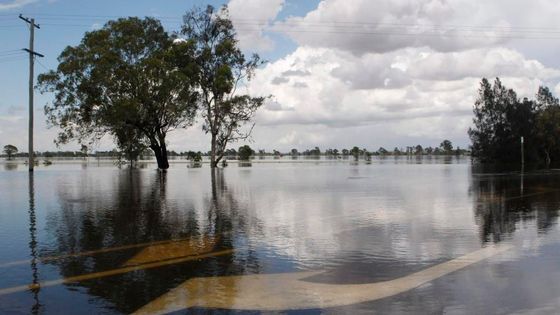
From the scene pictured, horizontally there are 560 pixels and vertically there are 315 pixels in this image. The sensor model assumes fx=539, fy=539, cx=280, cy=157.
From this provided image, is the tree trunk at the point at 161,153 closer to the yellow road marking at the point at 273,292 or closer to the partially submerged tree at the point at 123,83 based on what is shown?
the partially submerged tree at the point at 123,83

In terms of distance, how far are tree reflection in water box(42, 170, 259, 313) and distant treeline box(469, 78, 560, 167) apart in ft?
213

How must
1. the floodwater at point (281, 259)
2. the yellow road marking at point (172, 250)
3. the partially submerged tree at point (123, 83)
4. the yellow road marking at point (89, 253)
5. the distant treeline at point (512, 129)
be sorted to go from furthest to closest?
the distant treeline at point (512, 129) < the partially submerged tree at point (123, 83) < the yellow road marking at point (172, 250) < the yellow road marking at point (89, 253) < the floodwater at point (281, 259)

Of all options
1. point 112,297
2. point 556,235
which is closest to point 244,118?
point 556,235

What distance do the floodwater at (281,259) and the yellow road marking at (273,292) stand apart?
0.08ft

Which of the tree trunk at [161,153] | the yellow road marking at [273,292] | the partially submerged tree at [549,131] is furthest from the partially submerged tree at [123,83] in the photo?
the partially submerged tree at [549,131]

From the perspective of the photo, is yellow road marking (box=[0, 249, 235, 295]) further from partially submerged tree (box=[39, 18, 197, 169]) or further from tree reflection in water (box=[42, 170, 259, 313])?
partially submerged tree (box=[39, 18, 197, 169])

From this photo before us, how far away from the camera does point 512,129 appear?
7550 centimetres

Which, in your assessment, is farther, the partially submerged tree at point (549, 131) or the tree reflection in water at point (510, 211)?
the partially submerged tree at point (549, 131)

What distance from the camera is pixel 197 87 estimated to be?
53.2 meters

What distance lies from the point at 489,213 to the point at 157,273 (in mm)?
10200

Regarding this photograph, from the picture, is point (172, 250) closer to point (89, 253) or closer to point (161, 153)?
point (89, 253)

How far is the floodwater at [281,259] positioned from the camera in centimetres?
611

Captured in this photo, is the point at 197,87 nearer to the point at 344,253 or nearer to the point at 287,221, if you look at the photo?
the point at 287,221

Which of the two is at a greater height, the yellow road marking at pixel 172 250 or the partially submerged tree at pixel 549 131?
the partially submerged tree at pixel 549 131
